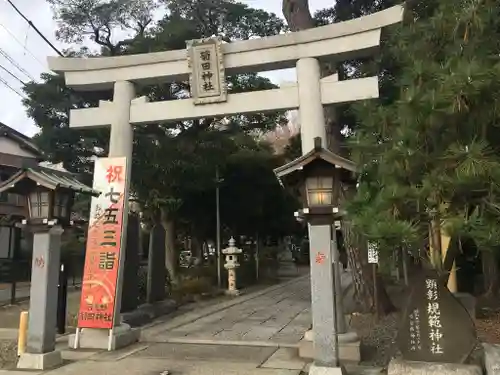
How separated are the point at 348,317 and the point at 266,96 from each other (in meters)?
5.40

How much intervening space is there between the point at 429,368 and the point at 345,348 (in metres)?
1.74

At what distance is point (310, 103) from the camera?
7.91 metres

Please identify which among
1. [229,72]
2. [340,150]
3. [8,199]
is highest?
[229,72]

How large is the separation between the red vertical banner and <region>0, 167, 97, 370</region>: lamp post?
42.7 inches

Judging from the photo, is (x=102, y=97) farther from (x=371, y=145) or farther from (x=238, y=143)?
(x=371, y=145)

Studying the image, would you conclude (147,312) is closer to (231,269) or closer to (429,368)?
(231,269)

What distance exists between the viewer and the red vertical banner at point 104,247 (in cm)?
792

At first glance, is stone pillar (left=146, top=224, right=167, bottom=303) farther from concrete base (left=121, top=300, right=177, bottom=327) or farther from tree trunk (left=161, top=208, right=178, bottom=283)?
tree trunk (left=161, top=208, right=178, bottom=283)

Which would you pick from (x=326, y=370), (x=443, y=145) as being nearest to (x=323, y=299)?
(x=326, y=370)

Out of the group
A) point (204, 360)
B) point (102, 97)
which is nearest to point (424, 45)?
point (204, 360)

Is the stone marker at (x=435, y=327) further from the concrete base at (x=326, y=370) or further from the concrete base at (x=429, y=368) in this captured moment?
the concrete base at (x=326, y=370)

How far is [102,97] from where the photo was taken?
15688 millimetres

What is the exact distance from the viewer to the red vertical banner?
7.92 meters

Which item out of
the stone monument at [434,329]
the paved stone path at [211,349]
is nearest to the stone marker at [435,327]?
the stone monument at [434,329]
